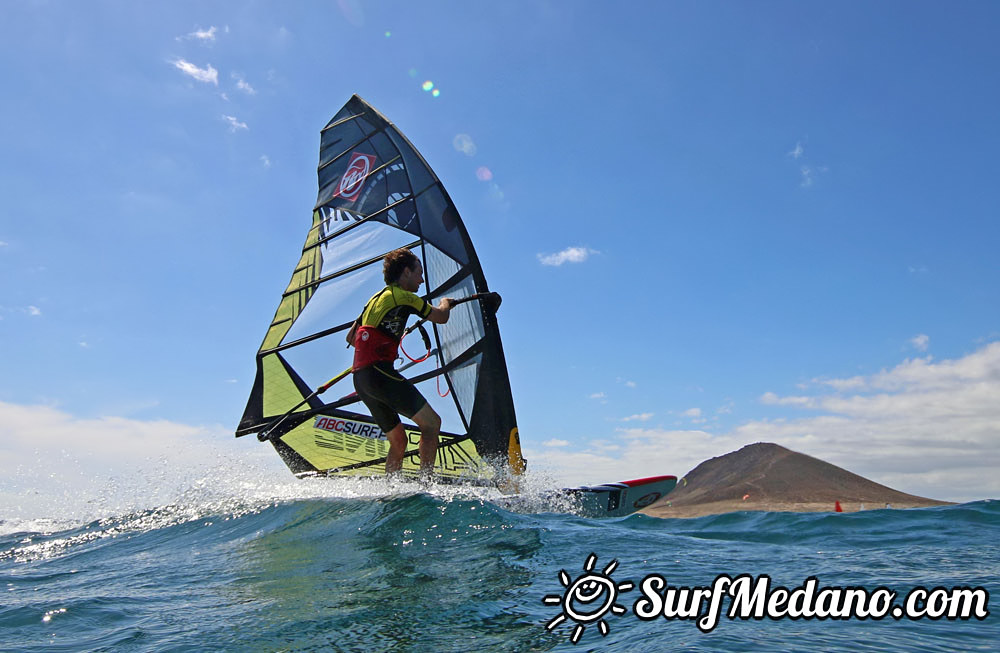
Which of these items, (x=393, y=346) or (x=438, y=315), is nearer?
(x=438, y=315)

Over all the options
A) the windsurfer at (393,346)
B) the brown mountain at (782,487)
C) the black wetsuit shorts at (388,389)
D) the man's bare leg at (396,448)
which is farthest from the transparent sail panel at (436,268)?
the brown mountain at (782,487)

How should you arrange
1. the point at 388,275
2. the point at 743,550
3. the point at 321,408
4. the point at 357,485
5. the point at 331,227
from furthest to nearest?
the point at 331,227 → the point at 321,408 → the point at 357,485 → the point at 388,275 → the point at 743,550

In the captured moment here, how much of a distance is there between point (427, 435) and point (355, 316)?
2231mm

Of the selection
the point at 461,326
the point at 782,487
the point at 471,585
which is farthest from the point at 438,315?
the point at 782,487

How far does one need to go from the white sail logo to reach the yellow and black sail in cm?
2

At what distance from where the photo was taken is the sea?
2059 mm

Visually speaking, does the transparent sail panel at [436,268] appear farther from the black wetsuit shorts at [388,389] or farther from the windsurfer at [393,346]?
the black wetsuit shorts at [388,389]

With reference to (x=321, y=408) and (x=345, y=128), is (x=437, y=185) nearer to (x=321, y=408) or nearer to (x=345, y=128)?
(x=345, y=128)

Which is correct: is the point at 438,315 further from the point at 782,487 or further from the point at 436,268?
the point at 782,487

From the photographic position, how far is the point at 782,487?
16.5 meters

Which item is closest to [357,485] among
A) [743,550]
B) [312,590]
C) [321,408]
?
[321,408]

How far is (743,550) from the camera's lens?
13.5 feet

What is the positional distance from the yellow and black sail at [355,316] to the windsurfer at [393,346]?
1086 millimetres

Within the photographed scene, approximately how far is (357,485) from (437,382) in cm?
125
